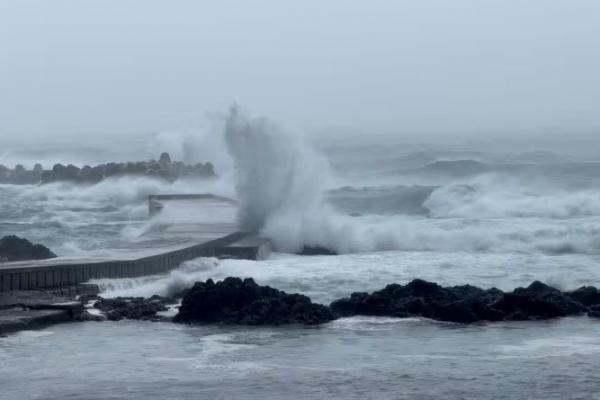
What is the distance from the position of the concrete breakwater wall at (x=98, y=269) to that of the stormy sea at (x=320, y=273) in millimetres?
381

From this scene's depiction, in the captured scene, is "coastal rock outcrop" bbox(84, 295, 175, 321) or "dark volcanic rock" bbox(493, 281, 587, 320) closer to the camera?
"dark volcanic rock" bbox(493, 281, 587, 320)

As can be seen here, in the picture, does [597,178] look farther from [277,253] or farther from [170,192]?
[277,253]

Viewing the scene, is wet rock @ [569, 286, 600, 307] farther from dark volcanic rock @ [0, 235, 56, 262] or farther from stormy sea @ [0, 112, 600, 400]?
dark volcanic rock @ [0, 235, 56, 262]

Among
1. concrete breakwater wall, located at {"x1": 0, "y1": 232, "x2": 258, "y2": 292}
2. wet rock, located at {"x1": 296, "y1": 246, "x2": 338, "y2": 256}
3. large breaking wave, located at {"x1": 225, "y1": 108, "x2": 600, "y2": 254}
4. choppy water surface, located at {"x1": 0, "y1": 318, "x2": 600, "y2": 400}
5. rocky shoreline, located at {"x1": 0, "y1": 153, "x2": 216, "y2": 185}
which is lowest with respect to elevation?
choppy water surface, located at {"x1": 0, "y1": 318, "x2": 600, "y2": 400}

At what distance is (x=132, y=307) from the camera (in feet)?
70.3

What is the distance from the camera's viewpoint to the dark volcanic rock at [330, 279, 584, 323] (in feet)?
66.8

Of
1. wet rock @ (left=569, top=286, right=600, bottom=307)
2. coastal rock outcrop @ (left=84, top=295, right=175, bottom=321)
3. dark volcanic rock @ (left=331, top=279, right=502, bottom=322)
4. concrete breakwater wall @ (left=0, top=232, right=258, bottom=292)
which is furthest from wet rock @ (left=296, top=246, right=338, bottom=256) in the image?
wet rock @ (left=569, top=286, right=600, bottom=307)

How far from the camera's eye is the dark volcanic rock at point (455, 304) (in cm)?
2038

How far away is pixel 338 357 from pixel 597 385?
356cm

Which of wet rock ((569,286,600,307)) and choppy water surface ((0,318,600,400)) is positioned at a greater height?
wet rock ((569,286,600,307))

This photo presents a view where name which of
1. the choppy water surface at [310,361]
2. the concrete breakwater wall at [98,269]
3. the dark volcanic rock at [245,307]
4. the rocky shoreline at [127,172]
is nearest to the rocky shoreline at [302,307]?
the dark volcanic rock at [245,307]

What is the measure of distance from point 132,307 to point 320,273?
189 inches

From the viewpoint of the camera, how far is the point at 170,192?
46.3 meters

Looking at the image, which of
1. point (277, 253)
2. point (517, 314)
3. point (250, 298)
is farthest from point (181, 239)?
point (517, 314)
